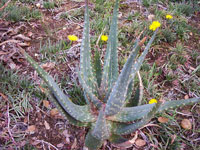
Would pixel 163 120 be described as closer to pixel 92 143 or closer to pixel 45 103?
pixel 92 143

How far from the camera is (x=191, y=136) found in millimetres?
1519

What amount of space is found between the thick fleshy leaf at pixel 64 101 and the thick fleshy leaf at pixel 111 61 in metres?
0.20

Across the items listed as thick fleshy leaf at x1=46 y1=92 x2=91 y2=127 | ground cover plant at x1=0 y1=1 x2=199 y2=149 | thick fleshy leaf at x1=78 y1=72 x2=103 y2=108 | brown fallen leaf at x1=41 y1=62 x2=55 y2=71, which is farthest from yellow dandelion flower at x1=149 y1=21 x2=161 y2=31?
thick fleshy leaf at x1=46 y1=92 x2=91 y2=127

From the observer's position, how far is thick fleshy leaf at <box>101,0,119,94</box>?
1178mm

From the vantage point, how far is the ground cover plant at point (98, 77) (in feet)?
4.69

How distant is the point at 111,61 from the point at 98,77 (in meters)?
0.19

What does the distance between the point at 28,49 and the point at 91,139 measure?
123 centimetres

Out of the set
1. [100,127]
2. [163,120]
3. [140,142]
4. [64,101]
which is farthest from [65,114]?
[163,120]

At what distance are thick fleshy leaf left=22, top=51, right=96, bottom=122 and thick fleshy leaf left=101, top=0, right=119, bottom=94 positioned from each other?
20cm

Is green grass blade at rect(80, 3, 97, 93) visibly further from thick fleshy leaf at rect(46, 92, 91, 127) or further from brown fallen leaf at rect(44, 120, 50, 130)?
brown fallen leaf at rect(44, 120, 50, 130)

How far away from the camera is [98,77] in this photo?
1.41 metres

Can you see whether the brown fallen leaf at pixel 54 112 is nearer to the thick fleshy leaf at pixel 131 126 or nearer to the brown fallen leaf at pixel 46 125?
the brown fallen leaf at pixel 46 125

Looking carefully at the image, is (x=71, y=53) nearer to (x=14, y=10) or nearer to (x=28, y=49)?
(x=28, y=49)

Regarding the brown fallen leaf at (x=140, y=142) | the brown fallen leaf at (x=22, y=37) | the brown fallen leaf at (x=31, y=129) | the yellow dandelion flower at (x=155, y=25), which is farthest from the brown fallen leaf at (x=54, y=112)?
the yellow dandelion flower at (x=155, y=25)
